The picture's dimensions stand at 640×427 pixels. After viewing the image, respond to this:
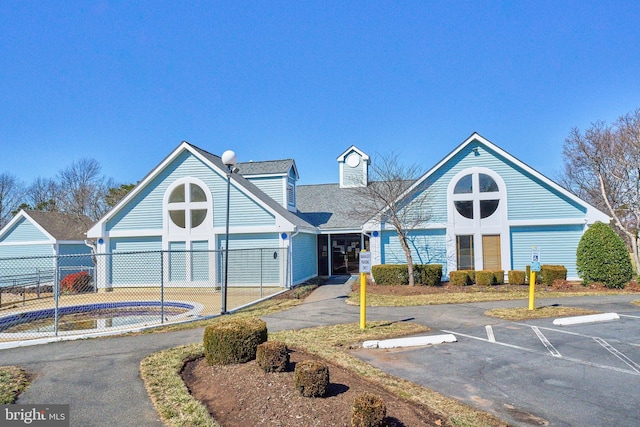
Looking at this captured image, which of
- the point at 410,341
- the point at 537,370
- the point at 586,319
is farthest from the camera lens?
the point at 586,319

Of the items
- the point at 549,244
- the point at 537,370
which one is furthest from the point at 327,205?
the point at 537,370

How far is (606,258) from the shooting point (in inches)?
655

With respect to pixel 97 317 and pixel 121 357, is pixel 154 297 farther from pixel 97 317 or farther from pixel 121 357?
pixel 121 357

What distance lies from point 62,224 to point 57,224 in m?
0.44

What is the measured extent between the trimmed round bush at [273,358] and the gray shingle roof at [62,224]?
927 inches

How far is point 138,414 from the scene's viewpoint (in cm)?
490

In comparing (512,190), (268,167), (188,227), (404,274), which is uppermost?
(268,167)

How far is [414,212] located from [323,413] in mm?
15762

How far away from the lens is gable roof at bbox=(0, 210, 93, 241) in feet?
81.2

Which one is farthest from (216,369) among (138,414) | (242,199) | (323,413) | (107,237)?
(107,237)

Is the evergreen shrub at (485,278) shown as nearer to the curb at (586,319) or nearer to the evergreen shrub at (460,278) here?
the evergreen shrub at (460,278)

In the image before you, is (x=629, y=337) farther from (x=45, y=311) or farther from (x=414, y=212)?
(x=45, y=311)

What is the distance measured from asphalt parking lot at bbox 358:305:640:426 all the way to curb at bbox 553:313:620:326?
30cm

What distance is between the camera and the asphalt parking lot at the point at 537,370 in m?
Answer: 5.06
